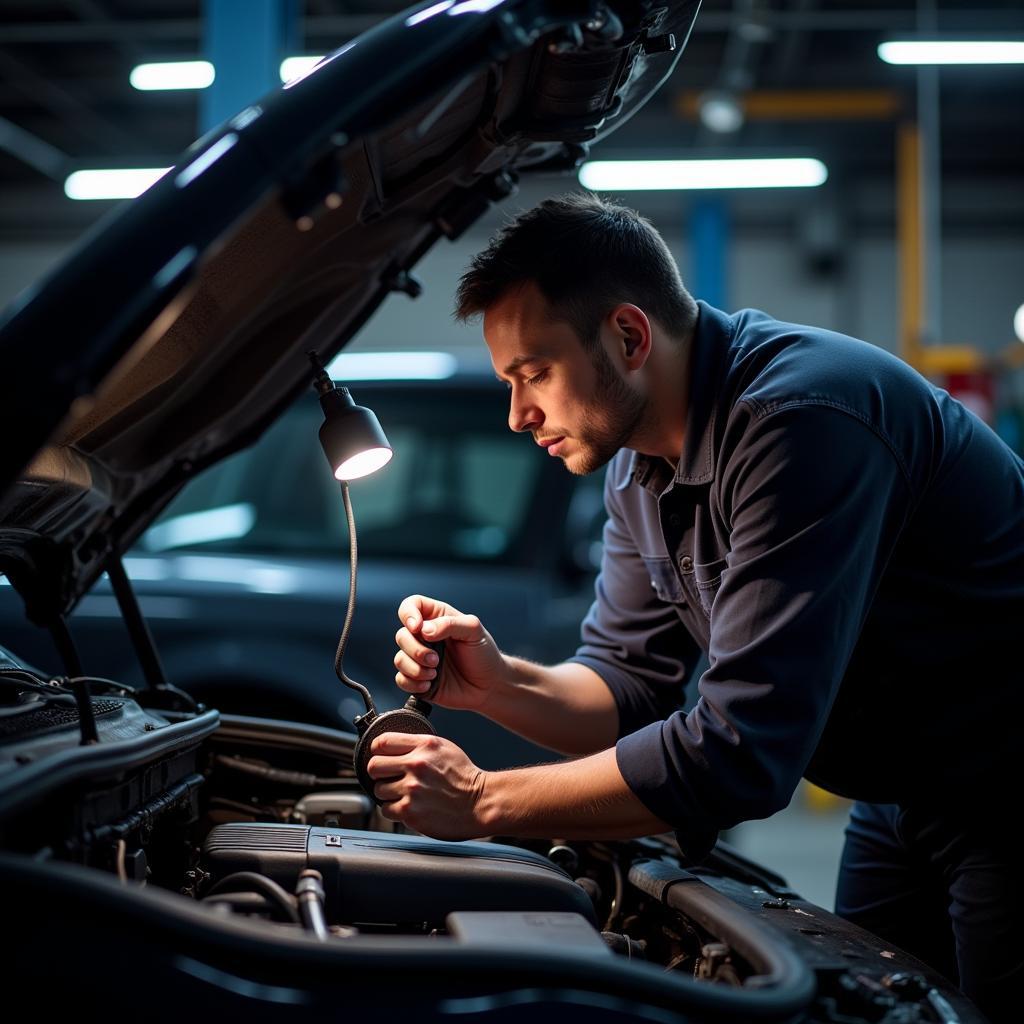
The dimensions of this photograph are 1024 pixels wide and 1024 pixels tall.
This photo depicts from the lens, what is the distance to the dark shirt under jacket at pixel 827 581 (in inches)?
53.0

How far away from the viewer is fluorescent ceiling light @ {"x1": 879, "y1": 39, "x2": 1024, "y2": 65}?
696cm

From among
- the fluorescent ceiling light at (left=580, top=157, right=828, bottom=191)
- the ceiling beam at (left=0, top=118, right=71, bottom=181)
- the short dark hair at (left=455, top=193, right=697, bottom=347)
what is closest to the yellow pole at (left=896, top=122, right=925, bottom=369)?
the fluorescent ceiling light at (left=580, top=157, right=828, bottom=191)

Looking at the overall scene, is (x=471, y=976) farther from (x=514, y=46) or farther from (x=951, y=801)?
(x=951, y=801)

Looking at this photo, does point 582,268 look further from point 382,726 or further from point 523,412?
point 382,726

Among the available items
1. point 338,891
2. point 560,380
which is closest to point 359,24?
point 560,380

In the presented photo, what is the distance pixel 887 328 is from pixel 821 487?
35.9 ft

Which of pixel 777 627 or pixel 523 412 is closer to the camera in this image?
pixel 777 627

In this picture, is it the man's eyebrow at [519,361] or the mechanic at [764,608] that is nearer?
the mechanic at [764,608]

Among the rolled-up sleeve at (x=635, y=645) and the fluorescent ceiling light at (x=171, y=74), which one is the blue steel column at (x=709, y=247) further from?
the rolled-up sleeve at (x=635, y=645)

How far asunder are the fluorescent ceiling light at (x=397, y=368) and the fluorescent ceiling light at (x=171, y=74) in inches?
169

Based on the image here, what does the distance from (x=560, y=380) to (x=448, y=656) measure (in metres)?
0.47

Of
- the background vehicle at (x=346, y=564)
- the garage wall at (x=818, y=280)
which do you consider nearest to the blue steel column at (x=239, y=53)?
the background vehicle at (x=346, y=564)

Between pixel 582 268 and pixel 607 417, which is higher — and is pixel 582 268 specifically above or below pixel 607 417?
above

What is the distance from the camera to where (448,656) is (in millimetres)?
1806
